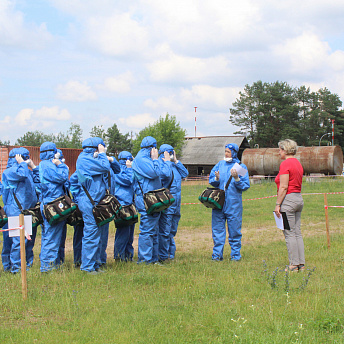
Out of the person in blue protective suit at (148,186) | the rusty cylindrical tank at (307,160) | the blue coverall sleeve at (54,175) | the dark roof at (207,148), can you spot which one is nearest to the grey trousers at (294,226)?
the person in blue protective suit at (148,186)

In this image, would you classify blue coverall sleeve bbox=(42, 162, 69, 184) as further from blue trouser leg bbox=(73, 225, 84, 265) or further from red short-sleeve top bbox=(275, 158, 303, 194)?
red short-sleeve top bbox=(275, 158, 303, 194)

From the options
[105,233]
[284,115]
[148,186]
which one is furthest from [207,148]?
[105,233]

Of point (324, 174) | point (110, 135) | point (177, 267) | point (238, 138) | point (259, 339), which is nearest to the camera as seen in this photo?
point (259, 339)

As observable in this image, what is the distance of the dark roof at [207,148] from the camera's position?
4206 centimetres

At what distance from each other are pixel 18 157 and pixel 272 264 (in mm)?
4290

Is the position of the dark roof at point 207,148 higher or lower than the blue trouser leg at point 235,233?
higher

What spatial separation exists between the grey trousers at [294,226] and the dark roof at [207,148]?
3554cm

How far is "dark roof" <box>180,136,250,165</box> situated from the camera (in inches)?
1656

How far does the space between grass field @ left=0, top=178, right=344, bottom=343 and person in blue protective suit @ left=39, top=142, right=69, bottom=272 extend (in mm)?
289

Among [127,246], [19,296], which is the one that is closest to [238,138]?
[127,246]

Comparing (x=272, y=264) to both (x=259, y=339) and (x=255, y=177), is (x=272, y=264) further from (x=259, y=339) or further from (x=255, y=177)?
(x=255, y=177)

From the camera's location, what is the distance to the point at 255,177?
26.0 metres

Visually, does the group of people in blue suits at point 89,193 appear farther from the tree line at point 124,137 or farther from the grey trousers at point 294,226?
the tree line at point 124,137

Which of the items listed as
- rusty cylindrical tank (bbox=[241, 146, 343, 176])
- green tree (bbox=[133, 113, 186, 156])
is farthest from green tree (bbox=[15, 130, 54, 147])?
rusty cylindrical tank (bbox=[241, 146, 343, 176])
